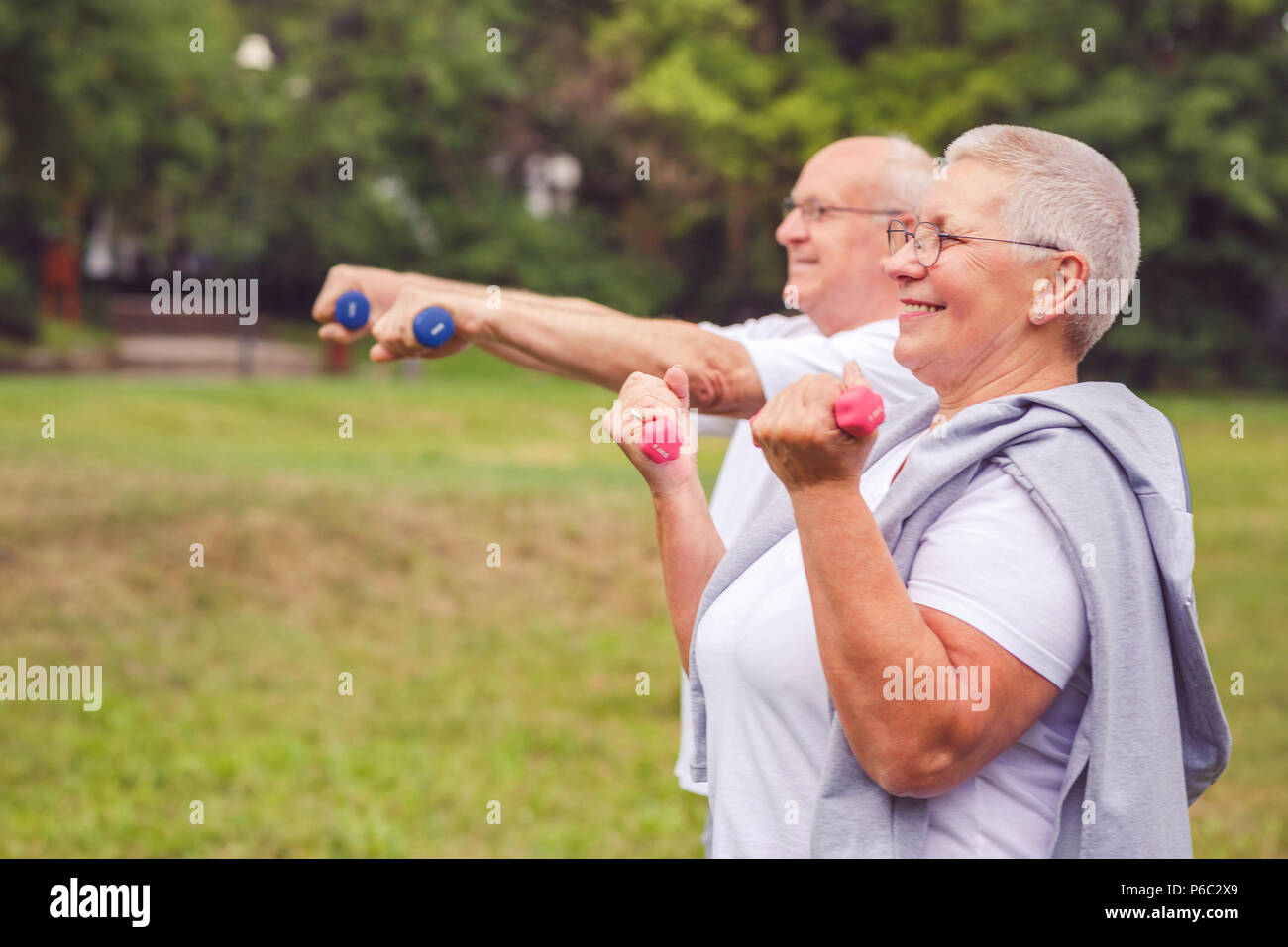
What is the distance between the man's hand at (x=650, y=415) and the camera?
2209 millimetres

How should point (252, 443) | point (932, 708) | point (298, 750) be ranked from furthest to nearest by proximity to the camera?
point (252, 443), point (298, 750), point (932, 708)

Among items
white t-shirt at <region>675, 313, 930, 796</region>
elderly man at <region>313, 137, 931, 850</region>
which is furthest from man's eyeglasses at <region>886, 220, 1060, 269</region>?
elderly man at <region>313, 137, 931, 850</region>

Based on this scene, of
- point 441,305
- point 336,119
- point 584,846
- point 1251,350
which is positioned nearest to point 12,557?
point 584,846

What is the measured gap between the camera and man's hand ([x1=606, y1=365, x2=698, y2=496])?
2.21 meters

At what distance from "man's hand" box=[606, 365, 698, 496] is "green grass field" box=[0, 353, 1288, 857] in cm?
394

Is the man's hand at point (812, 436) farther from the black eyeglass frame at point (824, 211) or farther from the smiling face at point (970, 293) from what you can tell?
the black eyeglass frame at point (824, 211)

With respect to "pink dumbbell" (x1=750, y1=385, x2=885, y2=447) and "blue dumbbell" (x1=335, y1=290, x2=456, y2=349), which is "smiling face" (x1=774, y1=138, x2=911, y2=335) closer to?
"blue dumbbell" (x1=335, y1=290, x2=456, y2=349)

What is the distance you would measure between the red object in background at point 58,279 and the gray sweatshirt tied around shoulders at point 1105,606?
112ft

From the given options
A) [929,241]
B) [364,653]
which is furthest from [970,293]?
[364,653]

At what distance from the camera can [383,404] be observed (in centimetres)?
1797

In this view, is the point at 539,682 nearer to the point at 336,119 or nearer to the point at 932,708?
the point at 932,708

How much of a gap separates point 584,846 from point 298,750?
5.78 feet

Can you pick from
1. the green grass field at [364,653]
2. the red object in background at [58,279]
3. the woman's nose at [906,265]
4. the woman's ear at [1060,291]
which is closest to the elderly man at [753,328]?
the woman's nose at [906,265]

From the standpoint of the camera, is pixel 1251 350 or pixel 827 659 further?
pixel 1251 350
